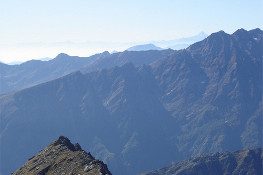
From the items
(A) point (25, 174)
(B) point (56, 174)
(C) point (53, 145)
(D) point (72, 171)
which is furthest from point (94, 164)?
(C) point (53, 145)

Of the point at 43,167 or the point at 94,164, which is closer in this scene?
the point at 94,164

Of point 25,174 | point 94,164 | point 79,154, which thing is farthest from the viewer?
point 25,174

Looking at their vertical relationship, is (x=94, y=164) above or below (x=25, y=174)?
above

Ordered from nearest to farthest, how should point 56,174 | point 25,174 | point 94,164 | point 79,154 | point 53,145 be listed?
point 94,164 → point 56,174 → point 79,154 → point 25,174 → point 53,145

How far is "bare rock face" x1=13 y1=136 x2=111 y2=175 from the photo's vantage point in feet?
326

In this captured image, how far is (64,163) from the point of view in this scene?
11731 centimetres

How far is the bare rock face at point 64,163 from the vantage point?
99.2 metres

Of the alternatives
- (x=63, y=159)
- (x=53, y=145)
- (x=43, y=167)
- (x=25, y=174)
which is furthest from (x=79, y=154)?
(x=53, y=145)

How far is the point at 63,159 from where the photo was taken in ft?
401

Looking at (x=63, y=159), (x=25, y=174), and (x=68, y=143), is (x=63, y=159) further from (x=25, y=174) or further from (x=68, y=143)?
(x=68, y=143)

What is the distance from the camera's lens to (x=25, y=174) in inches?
5207

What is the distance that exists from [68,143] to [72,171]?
56.7 m

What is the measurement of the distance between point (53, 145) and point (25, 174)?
2460 centimetres

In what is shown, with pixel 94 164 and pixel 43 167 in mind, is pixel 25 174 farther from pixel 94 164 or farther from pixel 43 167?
pixel 94 164
